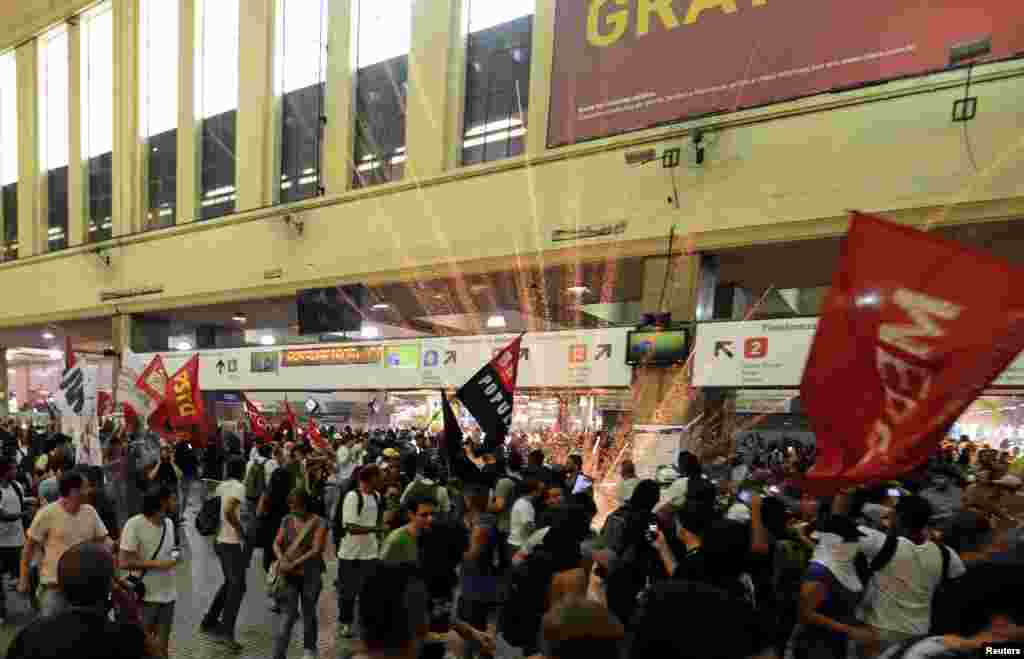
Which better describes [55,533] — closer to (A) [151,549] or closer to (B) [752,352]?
(A) [151,549]

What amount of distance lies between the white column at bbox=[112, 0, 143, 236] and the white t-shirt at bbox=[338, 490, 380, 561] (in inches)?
845

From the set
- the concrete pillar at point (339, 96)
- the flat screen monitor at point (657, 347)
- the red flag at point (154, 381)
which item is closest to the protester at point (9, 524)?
the red flag at point (154, 381)

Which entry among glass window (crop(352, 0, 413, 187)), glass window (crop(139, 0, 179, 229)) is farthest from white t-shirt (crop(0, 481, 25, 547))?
glass window (crop(139, 0, 179, 229))

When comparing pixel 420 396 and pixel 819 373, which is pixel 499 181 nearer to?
pixel 420 396

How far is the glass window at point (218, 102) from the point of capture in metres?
20.5

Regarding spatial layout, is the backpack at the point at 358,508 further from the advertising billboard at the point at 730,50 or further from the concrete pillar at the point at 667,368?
the advertising billboard at the point at 730,50

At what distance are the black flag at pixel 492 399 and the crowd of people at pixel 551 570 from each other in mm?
506

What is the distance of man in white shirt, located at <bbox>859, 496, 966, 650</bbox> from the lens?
3.60 m

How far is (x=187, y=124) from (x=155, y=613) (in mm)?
21095

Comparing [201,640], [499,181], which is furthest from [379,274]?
[201,640]

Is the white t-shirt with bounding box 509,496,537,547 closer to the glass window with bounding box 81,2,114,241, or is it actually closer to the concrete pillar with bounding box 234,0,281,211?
the concrete pillar with bounding box 234,0,281,211

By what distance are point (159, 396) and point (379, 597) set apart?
9.69 meters

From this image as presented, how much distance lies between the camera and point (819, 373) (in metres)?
2.77

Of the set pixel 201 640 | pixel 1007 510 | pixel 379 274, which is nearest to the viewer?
pixel 201 640
